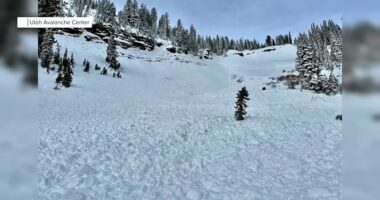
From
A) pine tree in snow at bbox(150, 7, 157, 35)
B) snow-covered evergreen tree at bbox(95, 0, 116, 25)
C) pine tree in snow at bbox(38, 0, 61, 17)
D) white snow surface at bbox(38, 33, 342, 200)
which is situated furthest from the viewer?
pine tree in snow at bbox(150, 7, 157, 35)

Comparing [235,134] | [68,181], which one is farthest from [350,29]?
[235,134]

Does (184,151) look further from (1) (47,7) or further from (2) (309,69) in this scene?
(2) (309,69)

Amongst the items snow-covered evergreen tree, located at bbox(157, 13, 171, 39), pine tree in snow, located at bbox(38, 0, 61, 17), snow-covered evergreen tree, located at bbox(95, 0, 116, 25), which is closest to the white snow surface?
pine tree in snow, located at bbox(38, 0, 61, 17)

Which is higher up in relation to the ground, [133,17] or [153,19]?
[153,19]

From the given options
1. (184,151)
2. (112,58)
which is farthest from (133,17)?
(184,151)

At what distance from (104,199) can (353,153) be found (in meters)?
6.21

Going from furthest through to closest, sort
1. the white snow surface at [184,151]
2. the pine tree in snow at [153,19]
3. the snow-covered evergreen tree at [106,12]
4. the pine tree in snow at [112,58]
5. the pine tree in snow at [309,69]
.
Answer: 1. the pine tree in snow at [153,19]
2. the snow-covered evergreen tree at [106,12]
3. the pine tree in snow at [112,58]
4. the pine tree in snow at [309,69]
5. the white snow surface at [184,151]

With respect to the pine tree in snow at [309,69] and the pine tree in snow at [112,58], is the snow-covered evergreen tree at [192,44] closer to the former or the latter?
the pine tree in snow at [112,58]

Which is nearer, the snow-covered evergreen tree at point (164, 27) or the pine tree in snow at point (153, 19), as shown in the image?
the pine tree in snow at point (153, 19)

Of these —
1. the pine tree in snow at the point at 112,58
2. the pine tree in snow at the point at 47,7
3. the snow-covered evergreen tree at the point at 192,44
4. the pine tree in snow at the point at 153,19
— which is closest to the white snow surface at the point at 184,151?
the pine tree in snow at the point at 47,7

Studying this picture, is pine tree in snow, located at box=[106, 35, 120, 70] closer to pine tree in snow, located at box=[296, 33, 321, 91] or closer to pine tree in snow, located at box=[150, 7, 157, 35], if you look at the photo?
pine tree in snow, located at box=[296, 33, 321, 91]

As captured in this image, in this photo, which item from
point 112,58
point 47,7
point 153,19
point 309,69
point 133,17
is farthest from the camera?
point 153,19

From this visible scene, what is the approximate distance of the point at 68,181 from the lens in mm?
9602

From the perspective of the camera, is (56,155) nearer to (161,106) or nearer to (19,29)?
(19,29)
